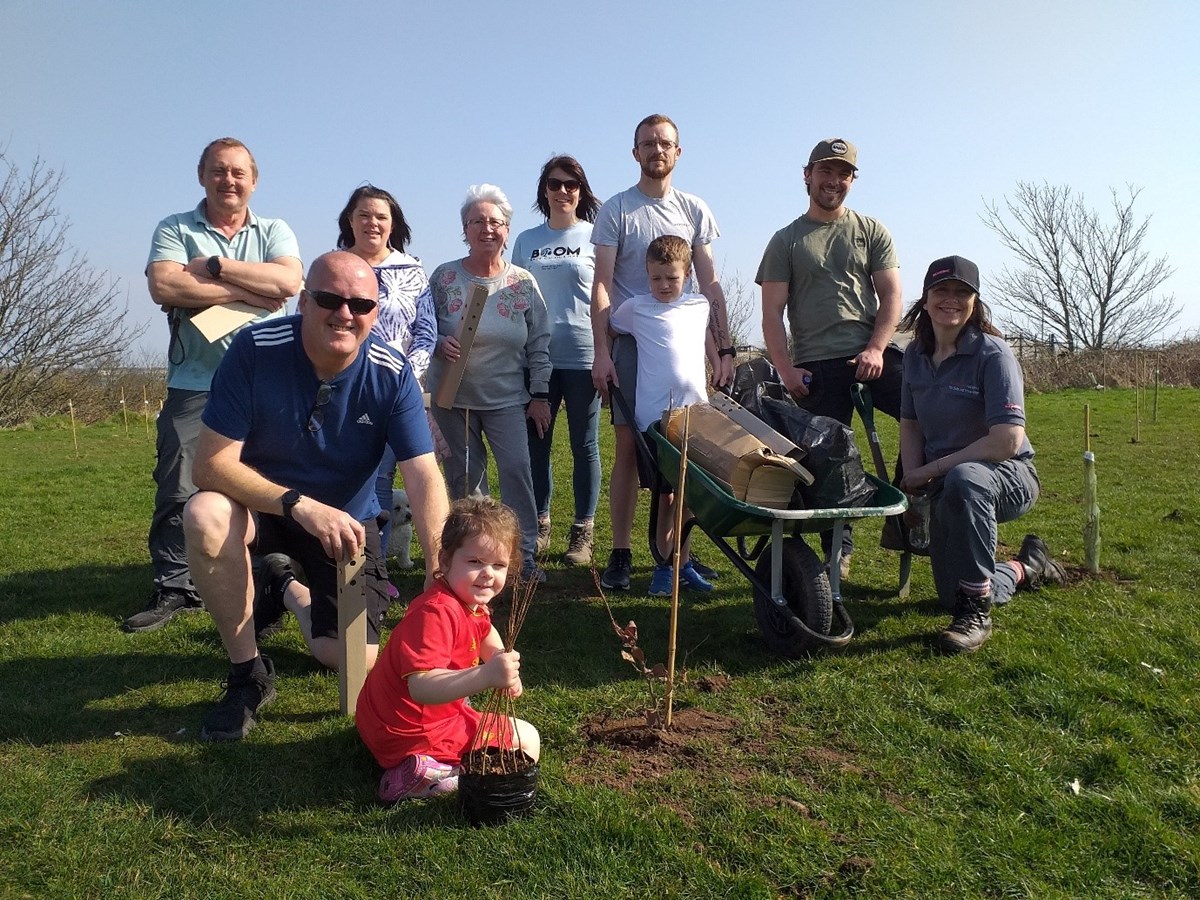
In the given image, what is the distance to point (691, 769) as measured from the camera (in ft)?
9.18

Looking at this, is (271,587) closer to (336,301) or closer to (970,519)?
(336,301)

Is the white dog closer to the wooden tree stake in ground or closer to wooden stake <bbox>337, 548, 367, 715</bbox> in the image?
wooden stake <bbox>337, 548, 367, 715</bbox>

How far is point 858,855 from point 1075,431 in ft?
40.2

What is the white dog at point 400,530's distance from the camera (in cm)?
547

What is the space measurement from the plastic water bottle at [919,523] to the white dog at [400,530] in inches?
112

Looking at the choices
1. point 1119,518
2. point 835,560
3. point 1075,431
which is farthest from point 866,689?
point 1075,431

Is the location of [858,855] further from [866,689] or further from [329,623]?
[329,623]

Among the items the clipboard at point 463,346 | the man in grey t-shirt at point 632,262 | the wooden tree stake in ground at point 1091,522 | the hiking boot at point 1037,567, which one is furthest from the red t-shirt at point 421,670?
the wooden tree stake in ground at point 1091,522

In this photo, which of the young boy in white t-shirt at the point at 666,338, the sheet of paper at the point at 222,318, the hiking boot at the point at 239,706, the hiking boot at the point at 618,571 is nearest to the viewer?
the hiking boot at the point at 239,706

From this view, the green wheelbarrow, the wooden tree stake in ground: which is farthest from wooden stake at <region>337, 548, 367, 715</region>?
the wooden tree stake in ground

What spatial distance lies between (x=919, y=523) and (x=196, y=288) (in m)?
3.54

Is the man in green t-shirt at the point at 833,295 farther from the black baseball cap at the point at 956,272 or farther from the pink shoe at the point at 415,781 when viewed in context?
the pink shoe at the point at 415,781

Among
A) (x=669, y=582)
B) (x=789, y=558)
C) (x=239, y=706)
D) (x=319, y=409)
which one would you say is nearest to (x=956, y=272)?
(x=789, y=558)

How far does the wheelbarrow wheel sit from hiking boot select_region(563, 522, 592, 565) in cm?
183
